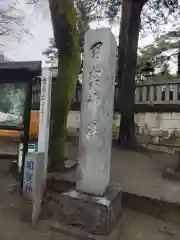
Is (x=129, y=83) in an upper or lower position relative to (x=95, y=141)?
upper

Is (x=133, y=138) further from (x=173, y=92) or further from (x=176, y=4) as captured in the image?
(x=176, y=4)

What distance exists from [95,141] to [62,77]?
2056mm

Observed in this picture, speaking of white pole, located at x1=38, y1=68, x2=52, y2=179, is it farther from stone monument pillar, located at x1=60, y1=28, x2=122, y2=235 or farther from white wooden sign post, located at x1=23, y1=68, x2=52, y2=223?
stone monument pillar, located at x1=60, y1=28, x2=122, y2=235

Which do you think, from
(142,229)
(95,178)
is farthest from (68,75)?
(142,229)

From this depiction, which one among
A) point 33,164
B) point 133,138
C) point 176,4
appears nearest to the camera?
point 33,164

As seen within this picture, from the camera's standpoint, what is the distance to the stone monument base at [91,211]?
9.75 feet

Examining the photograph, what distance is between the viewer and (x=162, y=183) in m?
4.40

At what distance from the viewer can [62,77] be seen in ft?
15.4

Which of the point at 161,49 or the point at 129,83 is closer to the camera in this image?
the point at 129,83

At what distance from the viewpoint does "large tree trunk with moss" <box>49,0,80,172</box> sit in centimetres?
446

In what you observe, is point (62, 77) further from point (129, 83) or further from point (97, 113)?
point (129, 83)

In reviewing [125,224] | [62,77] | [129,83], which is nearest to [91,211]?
[125,224]

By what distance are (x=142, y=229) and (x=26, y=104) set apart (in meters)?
2.72

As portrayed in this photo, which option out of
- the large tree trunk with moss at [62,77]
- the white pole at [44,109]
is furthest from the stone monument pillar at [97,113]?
the large tree trunk with moss at [62,77]
